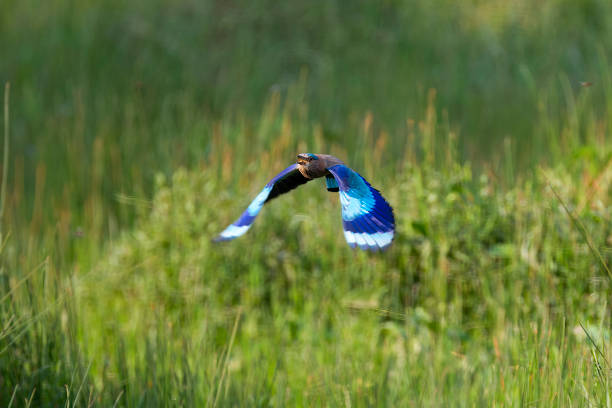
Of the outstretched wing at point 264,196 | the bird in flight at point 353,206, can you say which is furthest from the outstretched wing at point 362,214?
the outstretched wing at point 264,196

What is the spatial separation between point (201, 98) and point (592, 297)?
12.8ft

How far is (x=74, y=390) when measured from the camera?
7.74ft

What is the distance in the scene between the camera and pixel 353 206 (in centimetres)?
129

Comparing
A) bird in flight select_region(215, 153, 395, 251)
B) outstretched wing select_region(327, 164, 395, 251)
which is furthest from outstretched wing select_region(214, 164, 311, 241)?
outstretched wing select_region(327, 164, 395, 251)

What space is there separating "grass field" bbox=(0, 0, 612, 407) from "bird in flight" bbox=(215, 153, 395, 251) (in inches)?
25.6

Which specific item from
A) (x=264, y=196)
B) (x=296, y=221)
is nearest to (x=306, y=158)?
(x=264, y=196)

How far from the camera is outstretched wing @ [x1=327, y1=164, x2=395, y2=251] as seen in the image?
121cm

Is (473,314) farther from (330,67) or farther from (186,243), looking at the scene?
(330,67)

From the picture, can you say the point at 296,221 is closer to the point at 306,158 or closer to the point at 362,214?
the point at 306,158

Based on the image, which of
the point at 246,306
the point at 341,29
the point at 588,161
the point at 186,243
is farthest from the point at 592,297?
the point at 341,29

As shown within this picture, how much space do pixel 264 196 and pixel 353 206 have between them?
Result: 0.87 ft

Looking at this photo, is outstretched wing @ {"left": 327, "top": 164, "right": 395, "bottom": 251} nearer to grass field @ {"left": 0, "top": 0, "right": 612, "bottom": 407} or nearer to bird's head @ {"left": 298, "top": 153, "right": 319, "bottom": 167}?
bird's head @ {"left": 298, "top": 153, "right": 319, "bottom": 167}

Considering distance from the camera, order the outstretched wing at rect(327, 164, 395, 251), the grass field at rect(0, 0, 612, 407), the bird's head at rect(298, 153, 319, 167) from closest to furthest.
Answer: the outstretched wing at rect(327, 164, 395, 251) → the bird's head at rect(298, 153, 319, 167) → the grass field at rect(0, 0, 612, 407)

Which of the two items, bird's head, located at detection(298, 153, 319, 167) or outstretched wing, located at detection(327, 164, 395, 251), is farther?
bird's head, located at detection(298, 153, 319, 167)
